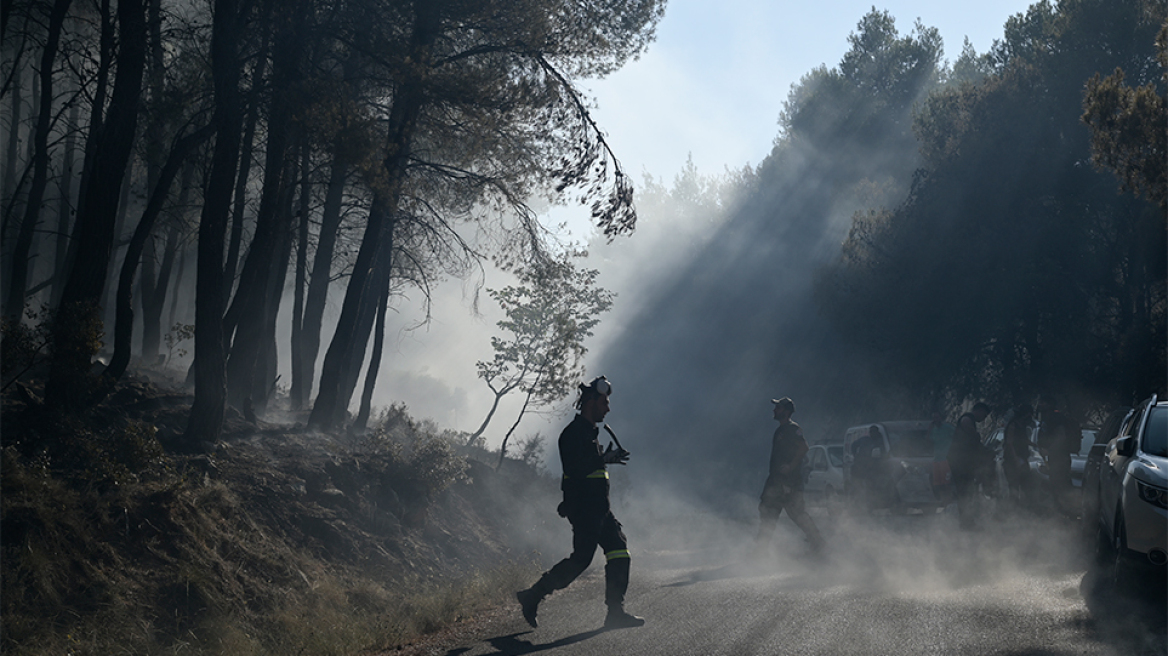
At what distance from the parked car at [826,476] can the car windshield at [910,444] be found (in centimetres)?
228

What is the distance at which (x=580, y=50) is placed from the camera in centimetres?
1227

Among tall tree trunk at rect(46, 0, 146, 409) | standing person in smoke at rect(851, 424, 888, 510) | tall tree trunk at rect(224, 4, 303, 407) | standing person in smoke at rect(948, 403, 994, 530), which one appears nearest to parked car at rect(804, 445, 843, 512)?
standing person in smoke at rect(851, 424, 888, 510)

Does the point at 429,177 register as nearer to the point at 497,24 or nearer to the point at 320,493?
the point at 497,24

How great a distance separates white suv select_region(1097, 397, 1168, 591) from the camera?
6742mm

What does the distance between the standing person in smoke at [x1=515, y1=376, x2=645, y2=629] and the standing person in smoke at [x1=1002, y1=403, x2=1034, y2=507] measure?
869cm

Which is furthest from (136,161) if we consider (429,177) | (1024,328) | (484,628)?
(1024,328)

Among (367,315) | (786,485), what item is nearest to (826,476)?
(786,485)

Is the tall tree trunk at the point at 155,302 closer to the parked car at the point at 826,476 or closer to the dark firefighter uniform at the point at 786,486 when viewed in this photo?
the parked car at the point at 826,476

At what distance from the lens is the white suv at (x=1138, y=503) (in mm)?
6742

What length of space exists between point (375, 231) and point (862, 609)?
9911 millimetres

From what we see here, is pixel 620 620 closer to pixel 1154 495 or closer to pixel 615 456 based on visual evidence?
pixel 615 456

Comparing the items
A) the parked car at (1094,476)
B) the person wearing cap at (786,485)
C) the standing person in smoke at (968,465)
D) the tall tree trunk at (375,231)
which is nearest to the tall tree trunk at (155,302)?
the tall tree trunk at (375,231)

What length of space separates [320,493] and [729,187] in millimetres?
60238

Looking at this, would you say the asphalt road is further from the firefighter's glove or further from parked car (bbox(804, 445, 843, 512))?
parked car (bbox(804, 445, 843, 512))
